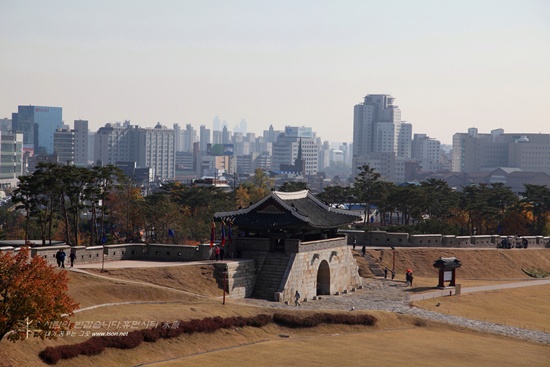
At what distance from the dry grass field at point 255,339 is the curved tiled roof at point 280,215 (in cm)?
691

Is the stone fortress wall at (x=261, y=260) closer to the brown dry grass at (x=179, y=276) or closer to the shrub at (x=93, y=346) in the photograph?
the brown dry grass at (x=179, y=276)

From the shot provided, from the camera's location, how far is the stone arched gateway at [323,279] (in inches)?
2876

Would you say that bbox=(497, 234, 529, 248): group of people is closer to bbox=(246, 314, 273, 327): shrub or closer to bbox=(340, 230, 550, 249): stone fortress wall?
bbox=(340, 230, 550, 249): stone fortress wall

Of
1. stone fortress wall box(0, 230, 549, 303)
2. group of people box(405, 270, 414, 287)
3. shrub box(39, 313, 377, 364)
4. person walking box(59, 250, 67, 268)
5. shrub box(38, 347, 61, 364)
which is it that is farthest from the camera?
group of people box(405, 270, 414, 287)

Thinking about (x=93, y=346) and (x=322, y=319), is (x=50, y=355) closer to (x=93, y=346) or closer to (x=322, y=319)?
(x=93, y=346)

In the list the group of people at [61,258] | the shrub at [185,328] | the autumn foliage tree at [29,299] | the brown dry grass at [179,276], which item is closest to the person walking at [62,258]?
the group of people at [61,258]

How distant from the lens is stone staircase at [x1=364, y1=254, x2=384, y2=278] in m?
84.3

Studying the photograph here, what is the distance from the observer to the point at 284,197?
7356 centimetres

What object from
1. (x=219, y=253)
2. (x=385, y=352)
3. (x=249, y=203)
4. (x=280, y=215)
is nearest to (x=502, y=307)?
(x=280, y=215)

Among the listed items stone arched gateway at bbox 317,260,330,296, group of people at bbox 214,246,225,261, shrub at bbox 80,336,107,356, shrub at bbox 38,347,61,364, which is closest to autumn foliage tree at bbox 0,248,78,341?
shrub at bbox 38,347,61,364

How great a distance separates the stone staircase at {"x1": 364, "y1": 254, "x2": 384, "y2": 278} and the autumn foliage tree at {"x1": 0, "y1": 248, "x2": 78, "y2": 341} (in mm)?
45121

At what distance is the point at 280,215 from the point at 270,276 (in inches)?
210

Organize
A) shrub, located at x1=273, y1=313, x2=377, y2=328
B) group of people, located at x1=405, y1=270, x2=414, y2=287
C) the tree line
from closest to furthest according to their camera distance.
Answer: shrub, located at x1=273, y1=313, x2=377, y2=328 < group of people, located at x1=405, y1=270, x2=414, y2=287 < the tree line

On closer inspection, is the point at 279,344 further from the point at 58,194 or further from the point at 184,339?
the point at 58,194
